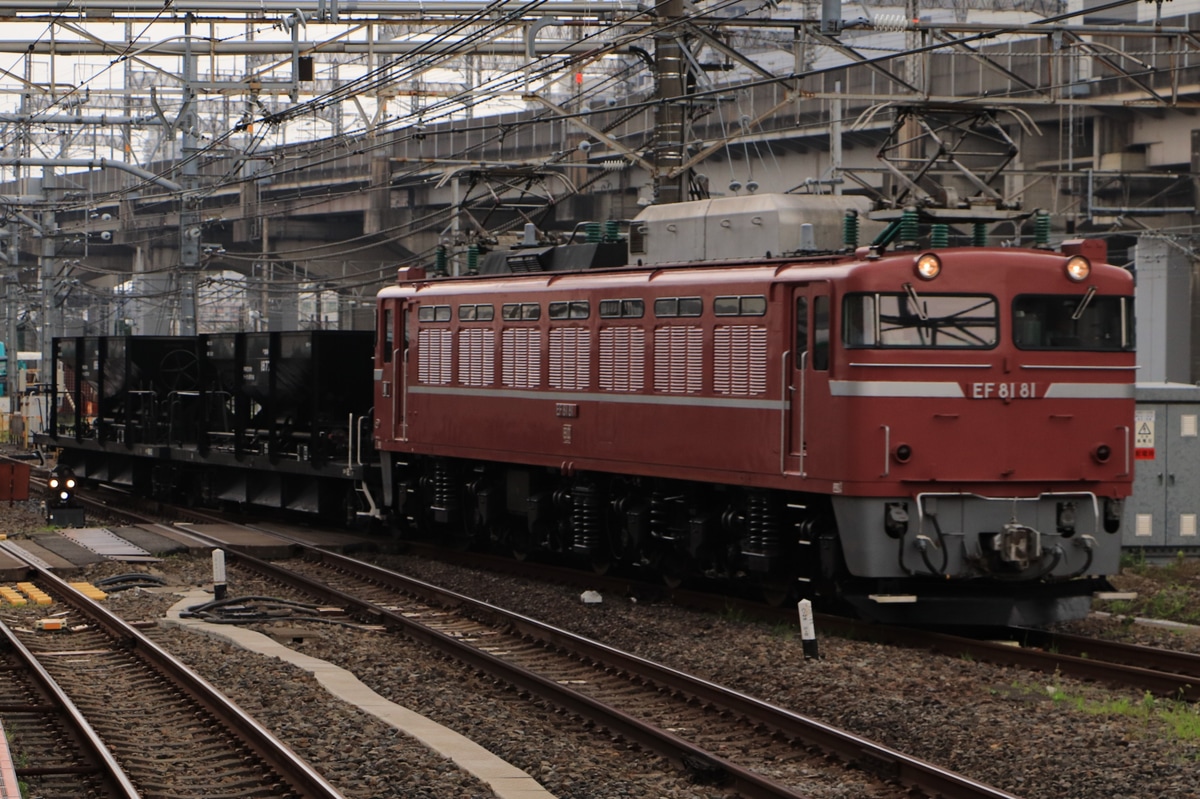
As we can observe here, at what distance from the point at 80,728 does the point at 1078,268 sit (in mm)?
9235

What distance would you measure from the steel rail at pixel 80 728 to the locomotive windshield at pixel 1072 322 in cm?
833

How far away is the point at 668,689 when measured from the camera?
42.8 feet

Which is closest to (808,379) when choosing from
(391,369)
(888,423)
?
(888,423)

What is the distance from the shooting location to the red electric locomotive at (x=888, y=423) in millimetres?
15141

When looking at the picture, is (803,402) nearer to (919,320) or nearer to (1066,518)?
(919,320)

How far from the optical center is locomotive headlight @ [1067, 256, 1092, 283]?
15.7 m

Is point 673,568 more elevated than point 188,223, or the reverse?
point 188,223

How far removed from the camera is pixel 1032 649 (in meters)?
14.6

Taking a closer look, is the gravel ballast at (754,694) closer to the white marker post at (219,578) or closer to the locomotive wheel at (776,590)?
the locomotive wheel at (776,590)

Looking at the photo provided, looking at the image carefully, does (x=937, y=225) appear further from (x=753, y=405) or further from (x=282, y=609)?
(x=282, y=609)

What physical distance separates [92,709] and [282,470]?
45.5 ft

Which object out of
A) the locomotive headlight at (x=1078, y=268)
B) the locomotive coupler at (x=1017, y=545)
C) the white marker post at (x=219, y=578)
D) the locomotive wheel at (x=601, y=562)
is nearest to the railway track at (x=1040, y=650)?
the locomotive coupler at (x=1017, y=545)

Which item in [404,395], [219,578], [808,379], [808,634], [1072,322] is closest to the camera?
[808,634]

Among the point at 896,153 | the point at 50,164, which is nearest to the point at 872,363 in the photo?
the point at 896,153
